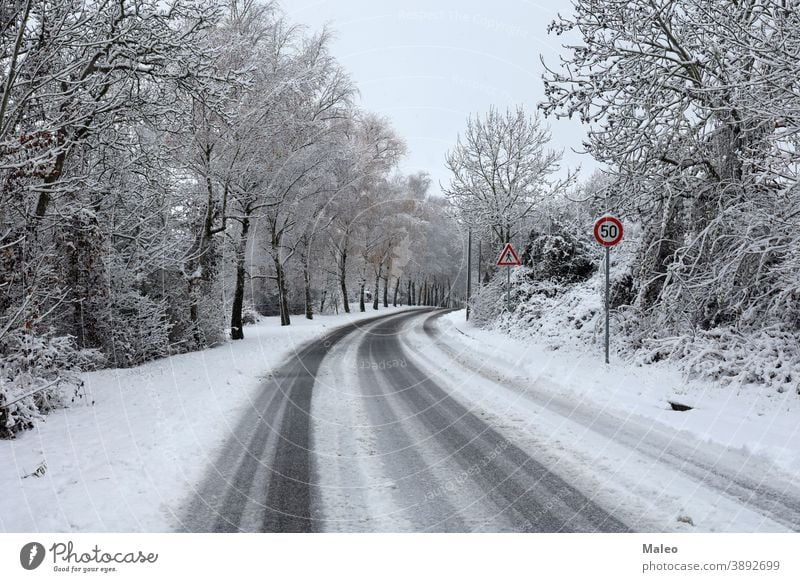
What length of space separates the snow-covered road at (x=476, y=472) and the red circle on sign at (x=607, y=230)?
4029mm

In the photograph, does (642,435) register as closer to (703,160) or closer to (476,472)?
A: (476,472)

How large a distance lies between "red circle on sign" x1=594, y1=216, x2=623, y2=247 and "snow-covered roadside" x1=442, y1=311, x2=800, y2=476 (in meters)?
2.60

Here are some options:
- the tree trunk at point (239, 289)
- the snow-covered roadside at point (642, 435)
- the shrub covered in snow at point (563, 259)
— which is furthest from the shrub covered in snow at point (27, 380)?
the shrub covered in snow at point (563, 259)

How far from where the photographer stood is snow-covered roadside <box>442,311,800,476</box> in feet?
17.8

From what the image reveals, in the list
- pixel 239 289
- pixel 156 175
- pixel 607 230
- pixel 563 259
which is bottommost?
pixel 239 289

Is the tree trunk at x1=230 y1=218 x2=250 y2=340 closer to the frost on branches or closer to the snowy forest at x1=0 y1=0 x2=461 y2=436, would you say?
the snowy forest at x1=0 y1=0 x2=461 y2=436

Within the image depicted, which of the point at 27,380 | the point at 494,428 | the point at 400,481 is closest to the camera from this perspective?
the point at 400,481

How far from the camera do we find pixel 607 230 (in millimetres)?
10539

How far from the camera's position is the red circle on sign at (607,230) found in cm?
1048

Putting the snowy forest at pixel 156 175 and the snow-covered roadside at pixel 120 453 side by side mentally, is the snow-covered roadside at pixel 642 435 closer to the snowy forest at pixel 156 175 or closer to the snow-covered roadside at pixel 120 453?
the snow-covered roadside at pixel 120 453

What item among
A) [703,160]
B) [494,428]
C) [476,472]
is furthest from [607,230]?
[476,472]

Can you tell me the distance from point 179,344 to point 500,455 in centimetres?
1230

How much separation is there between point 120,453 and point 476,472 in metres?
3.56

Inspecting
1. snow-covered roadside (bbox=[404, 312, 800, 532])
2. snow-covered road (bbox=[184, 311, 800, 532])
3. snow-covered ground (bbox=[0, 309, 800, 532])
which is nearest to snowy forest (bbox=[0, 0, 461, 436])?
snow-covered ground (bbox=[0, 309, 800, 532])
